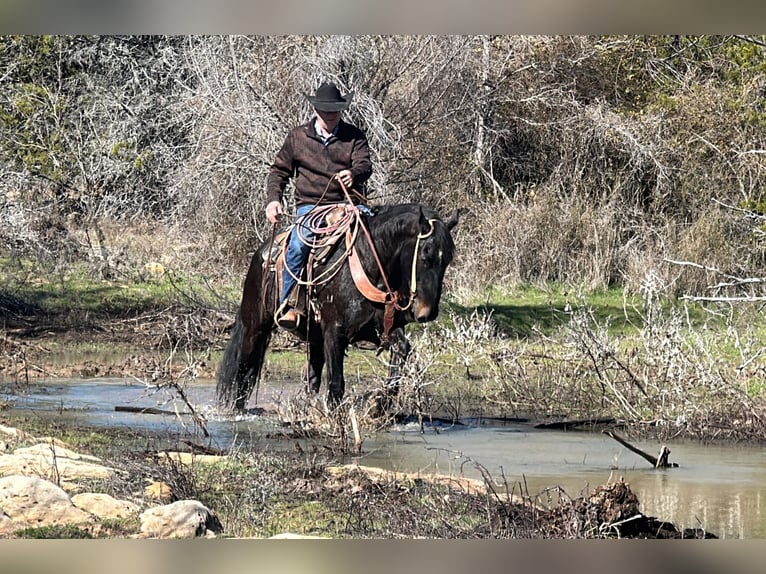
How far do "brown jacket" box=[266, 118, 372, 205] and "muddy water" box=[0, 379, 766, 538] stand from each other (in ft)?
7.13

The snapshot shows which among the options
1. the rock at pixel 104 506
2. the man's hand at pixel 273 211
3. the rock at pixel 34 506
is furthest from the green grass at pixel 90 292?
the rock at pixel 34 506

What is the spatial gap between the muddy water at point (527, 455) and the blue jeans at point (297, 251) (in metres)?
1.35

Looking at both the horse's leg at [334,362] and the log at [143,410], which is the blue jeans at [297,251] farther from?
the log at [143,410]

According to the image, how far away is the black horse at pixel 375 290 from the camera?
1120cm

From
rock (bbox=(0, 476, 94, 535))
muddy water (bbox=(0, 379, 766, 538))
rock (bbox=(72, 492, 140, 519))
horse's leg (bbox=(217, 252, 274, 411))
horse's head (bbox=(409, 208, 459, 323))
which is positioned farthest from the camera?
horse's leg (bbox=(217, 252, 274, 411))

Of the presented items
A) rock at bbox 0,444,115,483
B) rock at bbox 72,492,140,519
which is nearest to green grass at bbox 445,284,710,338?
rock at bbox 0,444,115,483

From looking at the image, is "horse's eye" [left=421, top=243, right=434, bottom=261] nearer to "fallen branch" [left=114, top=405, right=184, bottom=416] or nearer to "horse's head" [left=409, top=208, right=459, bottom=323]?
"horse's head" [left=409, top=208, right=459, bottom=323]

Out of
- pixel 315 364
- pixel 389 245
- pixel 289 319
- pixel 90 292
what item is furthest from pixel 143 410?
pixel 90 292

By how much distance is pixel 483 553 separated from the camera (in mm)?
7746

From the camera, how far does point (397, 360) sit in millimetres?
12469

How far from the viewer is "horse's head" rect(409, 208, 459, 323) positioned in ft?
36.6

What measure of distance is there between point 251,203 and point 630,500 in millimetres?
9343

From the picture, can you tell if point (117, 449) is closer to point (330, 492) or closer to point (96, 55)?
point (330, 492)

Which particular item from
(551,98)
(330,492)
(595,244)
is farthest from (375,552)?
(551,98)
